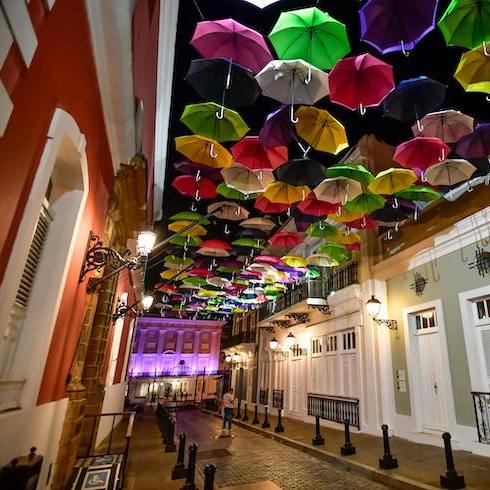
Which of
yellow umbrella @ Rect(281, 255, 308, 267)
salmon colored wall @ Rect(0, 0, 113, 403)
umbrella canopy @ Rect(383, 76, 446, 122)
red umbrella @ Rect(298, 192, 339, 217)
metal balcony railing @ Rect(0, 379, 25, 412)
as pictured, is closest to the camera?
salmon colored wall @ Rect(0, 0, 113, 403)

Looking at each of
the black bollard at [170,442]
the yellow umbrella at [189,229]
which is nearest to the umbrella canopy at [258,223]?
the yellow umbrella at [189,229]

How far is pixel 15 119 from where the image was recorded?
222 cm

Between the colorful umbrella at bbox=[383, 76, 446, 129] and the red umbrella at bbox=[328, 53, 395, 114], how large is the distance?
36cm

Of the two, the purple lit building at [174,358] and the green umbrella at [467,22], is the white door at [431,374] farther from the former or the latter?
the purple lit building at [174,358]

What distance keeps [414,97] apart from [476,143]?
75.7 inches

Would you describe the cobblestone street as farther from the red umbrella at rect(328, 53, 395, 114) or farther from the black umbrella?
the black umbrella

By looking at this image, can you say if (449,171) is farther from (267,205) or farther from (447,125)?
(267,205)

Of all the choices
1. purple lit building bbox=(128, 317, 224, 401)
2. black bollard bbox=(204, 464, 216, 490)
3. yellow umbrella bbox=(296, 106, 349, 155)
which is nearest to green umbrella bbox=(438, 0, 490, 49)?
yellow umbrella bbox=(296, 106, 349, 155)

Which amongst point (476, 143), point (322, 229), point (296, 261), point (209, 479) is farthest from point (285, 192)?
Answer: point (209, 479)

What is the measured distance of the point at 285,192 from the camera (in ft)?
27.0

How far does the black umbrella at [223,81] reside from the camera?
509 centimetres

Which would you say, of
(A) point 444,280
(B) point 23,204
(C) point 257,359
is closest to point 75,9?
(B) point 23,204

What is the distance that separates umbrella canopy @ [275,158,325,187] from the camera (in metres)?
6.92

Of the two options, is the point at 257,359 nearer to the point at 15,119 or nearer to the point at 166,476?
the point at 166,476
